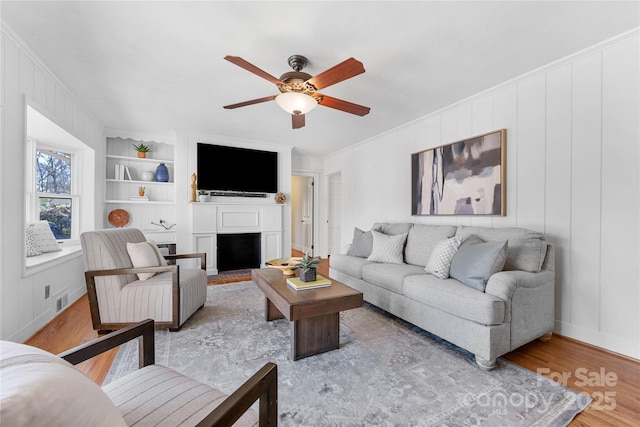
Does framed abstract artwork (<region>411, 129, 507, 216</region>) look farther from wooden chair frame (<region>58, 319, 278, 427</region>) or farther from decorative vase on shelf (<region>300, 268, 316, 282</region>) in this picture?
wooden chair frame (<region>58, 319, 278, 427</region>)

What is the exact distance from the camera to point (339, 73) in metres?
1.98

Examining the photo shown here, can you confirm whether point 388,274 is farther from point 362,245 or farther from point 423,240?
point 362,245

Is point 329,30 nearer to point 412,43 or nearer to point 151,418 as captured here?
point 412,43

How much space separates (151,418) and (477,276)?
216cm

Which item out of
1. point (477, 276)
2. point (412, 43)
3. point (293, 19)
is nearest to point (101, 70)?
point (293, 19)

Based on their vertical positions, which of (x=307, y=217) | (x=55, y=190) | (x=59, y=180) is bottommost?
(x=307, y=217)

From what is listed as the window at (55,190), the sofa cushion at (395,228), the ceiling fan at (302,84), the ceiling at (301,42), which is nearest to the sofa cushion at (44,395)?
the ceiling fan at (302,84)

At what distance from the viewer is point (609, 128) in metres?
2.14

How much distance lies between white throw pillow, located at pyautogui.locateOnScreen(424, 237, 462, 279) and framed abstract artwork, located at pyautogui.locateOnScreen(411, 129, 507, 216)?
72cm

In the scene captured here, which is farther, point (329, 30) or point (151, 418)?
point (329, 30)

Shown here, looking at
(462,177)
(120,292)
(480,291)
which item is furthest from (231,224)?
(480,291)

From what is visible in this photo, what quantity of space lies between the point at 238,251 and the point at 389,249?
286 centimetres

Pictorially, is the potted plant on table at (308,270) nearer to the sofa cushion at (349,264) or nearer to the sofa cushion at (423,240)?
the sofa cushion at (349,264)

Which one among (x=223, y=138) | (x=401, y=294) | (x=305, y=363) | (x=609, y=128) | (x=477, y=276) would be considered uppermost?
(x=223, y=138)
